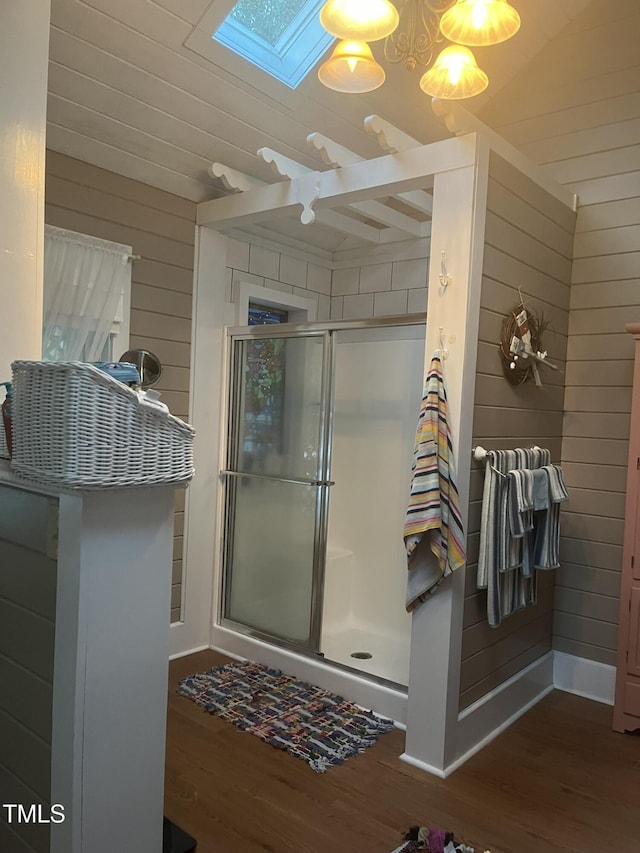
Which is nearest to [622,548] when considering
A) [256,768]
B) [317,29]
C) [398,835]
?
[398,835]

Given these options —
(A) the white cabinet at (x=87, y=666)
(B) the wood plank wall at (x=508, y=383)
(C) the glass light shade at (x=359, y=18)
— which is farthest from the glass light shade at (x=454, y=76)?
(A) the white cabinet at (x=87, y=666)

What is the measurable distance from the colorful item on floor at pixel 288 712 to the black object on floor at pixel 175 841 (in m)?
0.78

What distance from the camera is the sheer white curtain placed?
2.89m

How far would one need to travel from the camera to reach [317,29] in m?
2.89

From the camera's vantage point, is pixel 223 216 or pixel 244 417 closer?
pixel 223 216

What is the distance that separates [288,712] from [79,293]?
2122 mm

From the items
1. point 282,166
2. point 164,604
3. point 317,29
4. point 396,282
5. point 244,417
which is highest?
point 317,29

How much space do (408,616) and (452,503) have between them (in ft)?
4.80

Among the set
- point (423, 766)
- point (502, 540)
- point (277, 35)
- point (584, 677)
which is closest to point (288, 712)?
point (423, 766)

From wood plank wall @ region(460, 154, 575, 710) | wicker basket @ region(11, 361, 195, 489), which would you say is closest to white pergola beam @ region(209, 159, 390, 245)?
wood plank wall @ region(460, 154, 575, 710)

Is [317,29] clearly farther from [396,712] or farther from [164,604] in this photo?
[396,712]

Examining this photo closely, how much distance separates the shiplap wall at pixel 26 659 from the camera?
1.49m

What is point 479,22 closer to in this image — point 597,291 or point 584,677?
point 597,291

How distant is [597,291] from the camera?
3.31 metres
